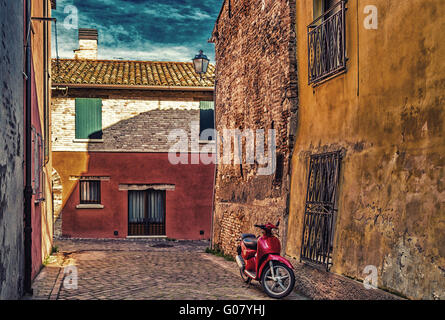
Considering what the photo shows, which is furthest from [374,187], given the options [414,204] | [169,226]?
[169,226]

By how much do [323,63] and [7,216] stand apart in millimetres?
5137

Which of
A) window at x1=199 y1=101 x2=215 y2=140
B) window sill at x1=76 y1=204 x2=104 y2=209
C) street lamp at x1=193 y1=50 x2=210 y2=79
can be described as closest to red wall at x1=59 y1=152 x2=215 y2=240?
window sill at x1=76 y1=204 x2=104 y2=209

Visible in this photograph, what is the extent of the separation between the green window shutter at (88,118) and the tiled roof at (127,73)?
31.6 inches

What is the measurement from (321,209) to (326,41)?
8.75 feet

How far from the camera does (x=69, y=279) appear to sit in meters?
9.21

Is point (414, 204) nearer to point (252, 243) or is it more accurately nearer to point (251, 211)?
point (252, 243)

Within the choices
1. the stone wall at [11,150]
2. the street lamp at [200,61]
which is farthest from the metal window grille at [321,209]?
the street lamp at [200,61]

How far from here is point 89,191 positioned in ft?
63.0

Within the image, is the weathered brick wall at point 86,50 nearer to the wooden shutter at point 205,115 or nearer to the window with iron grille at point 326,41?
the wooden shutter at point 205,115

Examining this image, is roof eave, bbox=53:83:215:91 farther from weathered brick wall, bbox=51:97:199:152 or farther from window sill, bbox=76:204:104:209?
window sill, bbox=76:204:104:209

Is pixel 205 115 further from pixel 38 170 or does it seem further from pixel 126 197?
pixel 38 170

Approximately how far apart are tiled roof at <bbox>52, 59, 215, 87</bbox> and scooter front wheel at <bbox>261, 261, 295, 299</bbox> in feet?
43.1

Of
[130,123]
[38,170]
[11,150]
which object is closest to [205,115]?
[130,123]

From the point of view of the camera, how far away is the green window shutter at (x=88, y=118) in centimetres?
1920
